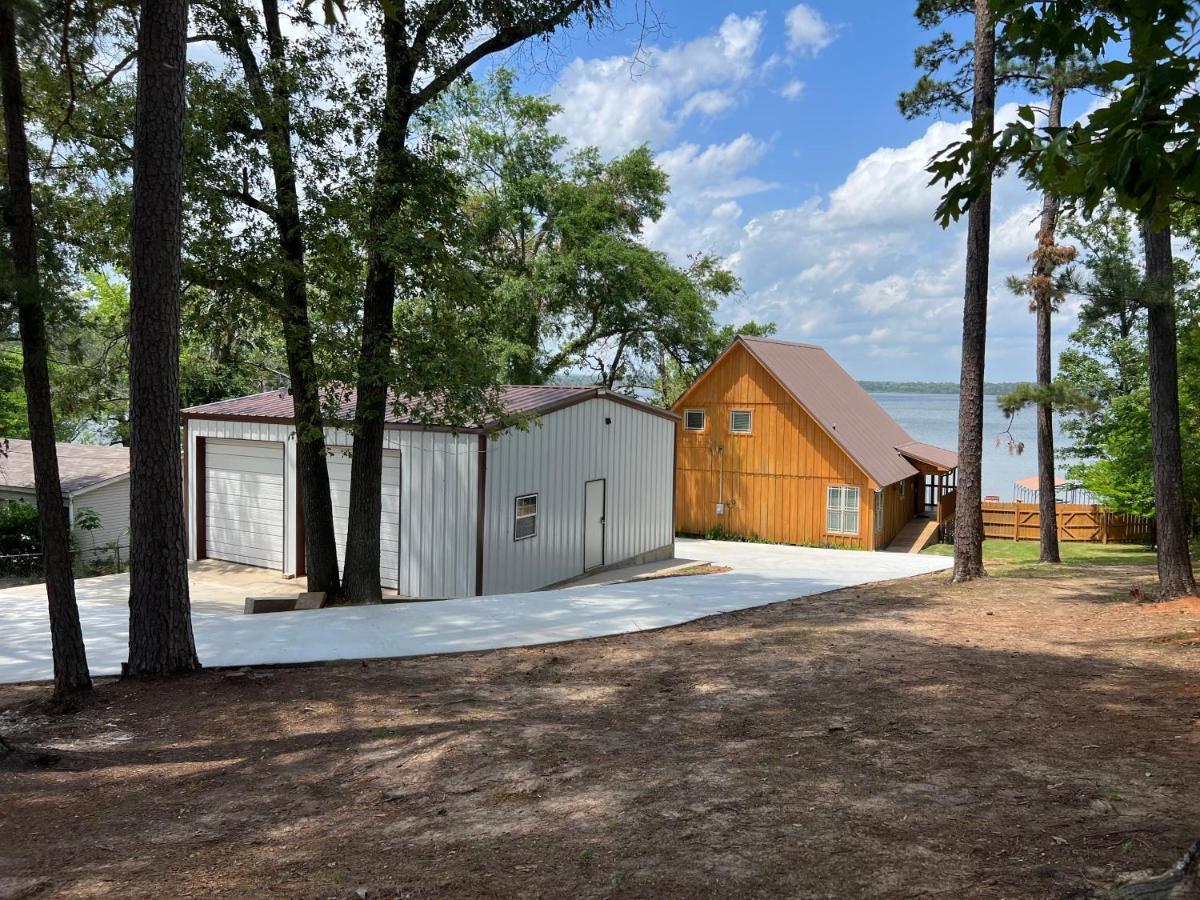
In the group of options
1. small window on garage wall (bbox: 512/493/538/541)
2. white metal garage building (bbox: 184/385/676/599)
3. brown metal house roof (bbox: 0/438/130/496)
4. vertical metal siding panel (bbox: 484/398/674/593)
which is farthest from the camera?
brown metal house roof (bbox: 0/438/130/496)

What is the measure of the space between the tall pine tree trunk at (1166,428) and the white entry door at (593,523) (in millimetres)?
9641

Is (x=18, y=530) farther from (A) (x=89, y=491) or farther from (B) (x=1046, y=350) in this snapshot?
(B) (x=1046, y=350)

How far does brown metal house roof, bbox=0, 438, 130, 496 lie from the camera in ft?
86.8

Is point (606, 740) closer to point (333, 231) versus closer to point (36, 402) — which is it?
point (36, 402)

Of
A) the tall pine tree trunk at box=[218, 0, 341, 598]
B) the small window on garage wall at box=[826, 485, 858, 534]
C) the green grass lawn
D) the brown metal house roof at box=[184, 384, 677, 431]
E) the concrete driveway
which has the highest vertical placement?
the tall pine tree trunk at box=[218, 0, 341, 598]

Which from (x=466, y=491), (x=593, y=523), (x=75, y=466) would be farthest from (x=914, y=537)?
(x=75, y=466)

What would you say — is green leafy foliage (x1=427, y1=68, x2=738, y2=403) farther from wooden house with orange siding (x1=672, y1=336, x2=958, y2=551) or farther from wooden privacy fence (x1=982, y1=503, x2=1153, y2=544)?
wooden privacy fence (x1=982, y1=503, x2=1153, y2=544)

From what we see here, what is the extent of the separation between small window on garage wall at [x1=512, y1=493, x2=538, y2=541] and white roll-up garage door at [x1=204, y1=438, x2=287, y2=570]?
4.51 m

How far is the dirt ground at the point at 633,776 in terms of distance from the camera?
3691 millimetres

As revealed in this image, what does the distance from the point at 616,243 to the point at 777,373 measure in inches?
252

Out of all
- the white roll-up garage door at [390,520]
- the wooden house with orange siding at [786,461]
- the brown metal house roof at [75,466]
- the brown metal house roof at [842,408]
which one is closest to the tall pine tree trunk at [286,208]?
the white roll-up garage door at [390,520]

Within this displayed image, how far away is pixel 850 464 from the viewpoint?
27156 mm

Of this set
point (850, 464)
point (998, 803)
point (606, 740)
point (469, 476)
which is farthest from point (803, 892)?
point (850, 464)

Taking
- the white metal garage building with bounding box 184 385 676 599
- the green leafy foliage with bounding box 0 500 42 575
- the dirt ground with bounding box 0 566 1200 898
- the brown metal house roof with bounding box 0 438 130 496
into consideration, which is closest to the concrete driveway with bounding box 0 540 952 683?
the dirt ground with bounding box 0 566 1200 898
